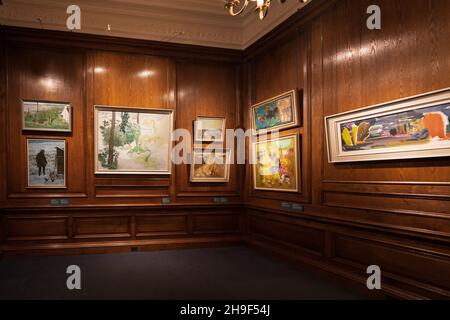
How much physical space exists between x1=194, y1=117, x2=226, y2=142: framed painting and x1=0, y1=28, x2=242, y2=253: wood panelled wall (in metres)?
0.13

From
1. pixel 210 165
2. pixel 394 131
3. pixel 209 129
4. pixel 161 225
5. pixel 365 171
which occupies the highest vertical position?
pixel 209 129

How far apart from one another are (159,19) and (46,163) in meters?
3.03

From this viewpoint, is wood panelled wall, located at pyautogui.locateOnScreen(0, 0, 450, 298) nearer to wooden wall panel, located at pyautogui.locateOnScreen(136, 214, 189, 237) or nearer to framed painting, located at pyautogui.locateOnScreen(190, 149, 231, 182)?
wooden wall panel, located at pyautogui.locateOnScreen(136, 214, 189, 237)

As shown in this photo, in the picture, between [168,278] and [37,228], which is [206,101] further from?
[37,228]

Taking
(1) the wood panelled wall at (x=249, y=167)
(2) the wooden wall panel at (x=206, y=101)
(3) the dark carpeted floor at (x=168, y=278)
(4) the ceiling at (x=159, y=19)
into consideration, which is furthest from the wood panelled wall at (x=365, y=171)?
(2) the wooden wall panel at (x=206, y=101)

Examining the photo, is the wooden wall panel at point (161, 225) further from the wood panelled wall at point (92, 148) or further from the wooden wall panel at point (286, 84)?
the wooden wall panel at point (286, 84)

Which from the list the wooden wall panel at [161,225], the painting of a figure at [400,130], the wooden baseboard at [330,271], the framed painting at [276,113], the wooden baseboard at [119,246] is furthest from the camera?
the wooden wall panel at [161,225]

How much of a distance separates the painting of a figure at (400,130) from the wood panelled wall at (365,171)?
21cm

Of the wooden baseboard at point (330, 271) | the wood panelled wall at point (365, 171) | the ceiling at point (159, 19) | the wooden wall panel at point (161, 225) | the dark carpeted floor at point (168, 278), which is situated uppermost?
the ceiling at point (159, 19)

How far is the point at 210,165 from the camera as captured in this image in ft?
21.8

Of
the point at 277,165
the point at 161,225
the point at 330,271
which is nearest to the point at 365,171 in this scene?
the point at 330,271

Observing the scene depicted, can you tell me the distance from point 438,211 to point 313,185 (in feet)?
5.89

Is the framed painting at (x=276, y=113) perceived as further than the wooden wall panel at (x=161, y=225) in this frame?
No

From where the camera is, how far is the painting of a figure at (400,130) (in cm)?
322
